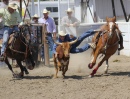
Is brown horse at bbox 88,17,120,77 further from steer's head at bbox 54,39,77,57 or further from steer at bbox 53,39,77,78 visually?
steer's head at bbox 54,39,77,57

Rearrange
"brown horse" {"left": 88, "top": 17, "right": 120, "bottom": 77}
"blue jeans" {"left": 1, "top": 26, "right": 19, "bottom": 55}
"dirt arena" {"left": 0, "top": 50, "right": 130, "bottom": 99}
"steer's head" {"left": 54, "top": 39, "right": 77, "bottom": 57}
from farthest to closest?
"blue jeans" {"left": 1, "top": 26, "right": 19, "bottom": 55} → "brown horse" {"left": 88, "top": 17, "right": 120, "bottom": 77} → "steer's head" {"left": 54, "top": 39, "right": 77, "bottom": 57} → "dirt arena" {"left": 0, "top": 50, "right": 130, "bottom": 99}

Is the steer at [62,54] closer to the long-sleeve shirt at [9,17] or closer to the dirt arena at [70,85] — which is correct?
the dirt arena at [70,85]

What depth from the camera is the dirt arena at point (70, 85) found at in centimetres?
848

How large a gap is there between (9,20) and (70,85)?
9.23 ft

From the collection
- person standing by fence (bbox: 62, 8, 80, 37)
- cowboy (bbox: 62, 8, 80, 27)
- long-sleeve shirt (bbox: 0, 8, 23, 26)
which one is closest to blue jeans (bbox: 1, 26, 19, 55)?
long-sleeve shirt (bbox: 0, 8, 23, 26)

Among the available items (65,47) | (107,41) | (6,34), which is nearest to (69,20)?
(107,41)

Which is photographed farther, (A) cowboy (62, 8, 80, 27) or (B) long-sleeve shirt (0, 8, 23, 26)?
(A) cowboy (62, 8, 80, 27)

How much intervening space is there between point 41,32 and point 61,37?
343cm

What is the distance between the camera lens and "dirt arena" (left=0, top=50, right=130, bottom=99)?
27.8 ft

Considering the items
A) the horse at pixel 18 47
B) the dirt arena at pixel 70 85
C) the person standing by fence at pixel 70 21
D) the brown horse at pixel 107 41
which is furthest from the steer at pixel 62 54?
the person standing by fence at pixel 70 21

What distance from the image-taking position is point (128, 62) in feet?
47.8

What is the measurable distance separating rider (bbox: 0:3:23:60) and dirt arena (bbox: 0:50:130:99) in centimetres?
118

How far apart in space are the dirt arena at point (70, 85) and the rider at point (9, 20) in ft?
3.88

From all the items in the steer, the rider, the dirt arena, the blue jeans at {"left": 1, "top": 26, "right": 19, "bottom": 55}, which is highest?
the rider
